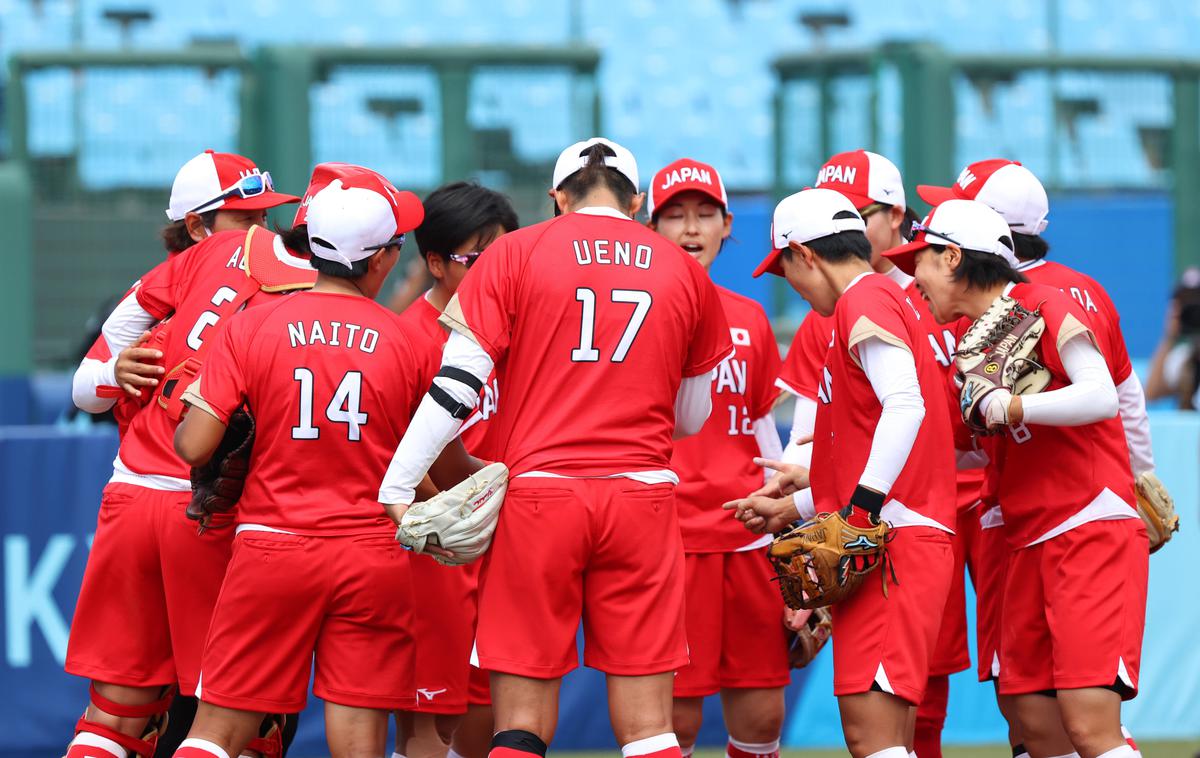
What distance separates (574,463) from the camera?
4.81 meters

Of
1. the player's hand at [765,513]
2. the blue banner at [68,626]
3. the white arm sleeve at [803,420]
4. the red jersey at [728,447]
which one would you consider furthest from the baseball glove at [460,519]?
the blue banner at [68,626]

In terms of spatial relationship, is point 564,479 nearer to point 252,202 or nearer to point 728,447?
point 728,447

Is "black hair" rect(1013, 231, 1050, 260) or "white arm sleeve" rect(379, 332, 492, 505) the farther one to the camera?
"black hair" rect(1013, 231, 1050, 260)

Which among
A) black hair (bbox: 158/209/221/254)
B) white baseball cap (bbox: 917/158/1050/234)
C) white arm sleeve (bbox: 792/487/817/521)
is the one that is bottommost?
white arm sleeve (bbox: 792/487/817/521)

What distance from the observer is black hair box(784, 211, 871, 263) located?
5195 millimetres

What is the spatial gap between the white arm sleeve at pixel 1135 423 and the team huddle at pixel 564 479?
10 mm

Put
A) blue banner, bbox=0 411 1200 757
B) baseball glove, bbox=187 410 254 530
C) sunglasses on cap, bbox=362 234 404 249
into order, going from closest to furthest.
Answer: baseball glove, bbox=187 410 254 530, sunglasses on cap, bbox=362 234 404 249, blue banner, bbox=0 411 1200 757

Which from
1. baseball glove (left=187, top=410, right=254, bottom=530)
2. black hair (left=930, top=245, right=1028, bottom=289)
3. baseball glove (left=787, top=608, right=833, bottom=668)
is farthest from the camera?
baseball glove (left=787, top=608, right=833, bottom=668)

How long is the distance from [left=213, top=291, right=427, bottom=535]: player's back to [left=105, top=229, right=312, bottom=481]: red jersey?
0.56 m

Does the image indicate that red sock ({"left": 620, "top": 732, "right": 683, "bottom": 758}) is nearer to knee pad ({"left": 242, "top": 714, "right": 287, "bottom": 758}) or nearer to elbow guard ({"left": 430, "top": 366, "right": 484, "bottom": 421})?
elbow guard ({"left": 430, "top": 366, "right": 484, "bottom": 421})

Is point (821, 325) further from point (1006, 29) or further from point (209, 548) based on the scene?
point (1006, 29)

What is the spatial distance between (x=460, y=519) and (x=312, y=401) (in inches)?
23.4

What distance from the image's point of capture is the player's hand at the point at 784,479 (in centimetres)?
565

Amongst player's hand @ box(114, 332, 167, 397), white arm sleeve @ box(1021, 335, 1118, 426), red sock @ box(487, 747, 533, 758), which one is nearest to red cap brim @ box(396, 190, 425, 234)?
player's hand @ box(114, 332, 167, 397)
